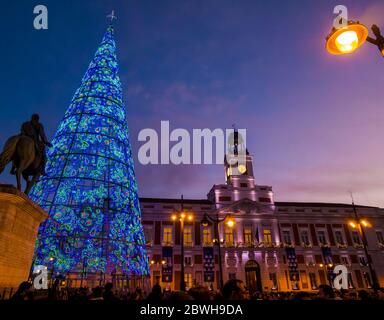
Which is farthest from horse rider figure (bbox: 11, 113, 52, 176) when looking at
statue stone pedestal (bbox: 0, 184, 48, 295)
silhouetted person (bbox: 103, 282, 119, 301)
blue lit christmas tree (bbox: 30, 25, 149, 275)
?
blue lit christmas tree (bbox: 30, 25, 149, 275)

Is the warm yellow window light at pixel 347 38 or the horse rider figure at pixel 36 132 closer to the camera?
the warm yellow window light at pixel 347 38

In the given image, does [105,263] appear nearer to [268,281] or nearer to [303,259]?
[268,281]

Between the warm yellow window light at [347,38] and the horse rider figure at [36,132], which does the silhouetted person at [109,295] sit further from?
the warm yellow window light at [347,38]

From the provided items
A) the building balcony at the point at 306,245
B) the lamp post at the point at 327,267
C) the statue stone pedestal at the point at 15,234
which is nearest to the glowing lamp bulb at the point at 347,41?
the statue stone pedestal at the point at 15,234

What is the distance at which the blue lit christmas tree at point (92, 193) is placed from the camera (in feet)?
35.3

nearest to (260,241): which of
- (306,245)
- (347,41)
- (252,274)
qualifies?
(252,274)

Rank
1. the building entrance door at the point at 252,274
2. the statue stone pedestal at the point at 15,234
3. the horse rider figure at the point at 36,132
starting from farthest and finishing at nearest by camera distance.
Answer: the building entrance door at the point at 252,274, the horse rider figure at the point at 36,132, the statue stone pedestal at the point at 15,234

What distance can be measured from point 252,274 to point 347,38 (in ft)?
116

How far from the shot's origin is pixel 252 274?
1356 inches

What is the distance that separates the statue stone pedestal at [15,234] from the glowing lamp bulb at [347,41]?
6231 millimetres

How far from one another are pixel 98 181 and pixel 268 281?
29424mm

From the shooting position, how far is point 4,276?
16.0ft

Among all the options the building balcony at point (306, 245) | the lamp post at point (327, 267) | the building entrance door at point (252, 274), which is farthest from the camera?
the building balcony at point (306, 245)

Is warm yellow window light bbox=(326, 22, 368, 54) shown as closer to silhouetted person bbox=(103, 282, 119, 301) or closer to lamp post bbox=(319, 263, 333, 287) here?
silhouetted person bbox=(103, 282, 119, 301)
